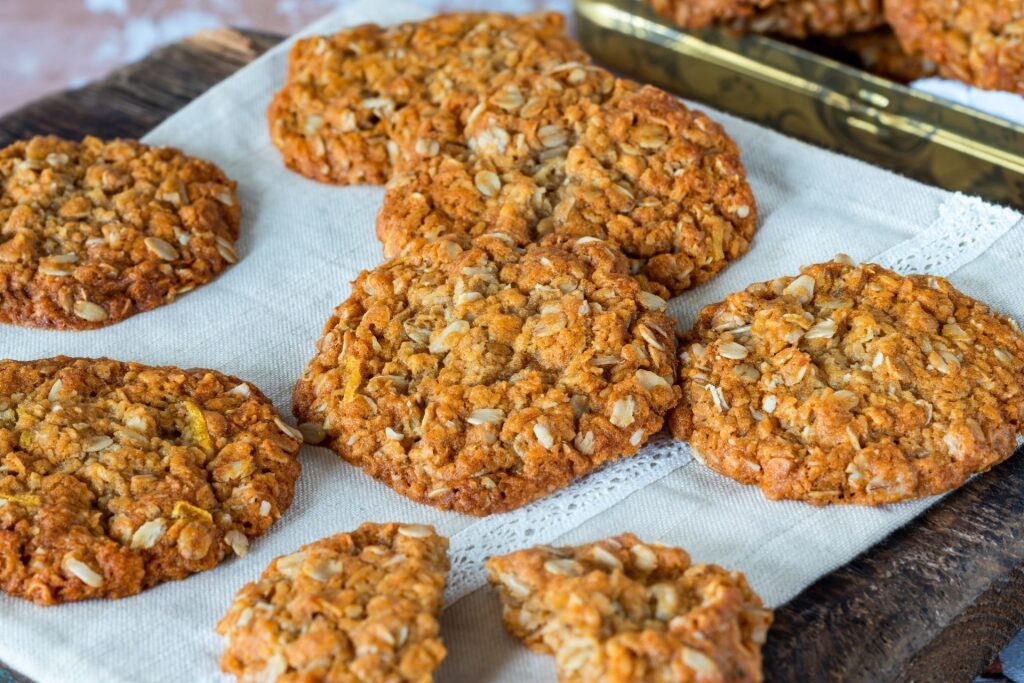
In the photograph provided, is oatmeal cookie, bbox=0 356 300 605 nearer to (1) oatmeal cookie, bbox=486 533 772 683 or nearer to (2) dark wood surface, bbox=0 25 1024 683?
(2) dark wood surface, bbox=0 25 1024 683

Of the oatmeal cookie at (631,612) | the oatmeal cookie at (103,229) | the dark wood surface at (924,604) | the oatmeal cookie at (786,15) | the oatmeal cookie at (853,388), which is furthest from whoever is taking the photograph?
the oatmeal cookie at (786,15)

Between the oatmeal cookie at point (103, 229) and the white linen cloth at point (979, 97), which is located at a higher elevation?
the white linen cloth at point (979, 97)

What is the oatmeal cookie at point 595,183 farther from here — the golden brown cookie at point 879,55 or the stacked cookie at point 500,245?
the golden brown cookie at point 879,55

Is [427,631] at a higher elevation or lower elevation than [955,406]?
lower

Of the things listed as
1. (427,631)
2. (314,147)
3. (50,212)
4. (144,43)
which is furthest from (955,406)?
(144,43)

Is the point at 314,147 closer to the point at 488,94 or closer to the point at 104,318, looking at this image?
the point at 488,94

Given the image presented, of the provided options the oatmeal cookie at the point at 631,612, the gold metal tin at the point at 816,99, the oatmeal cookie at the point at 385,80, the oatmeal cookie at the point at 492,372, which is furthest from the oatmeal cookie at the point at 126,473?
the gold metal tin at the point at 816,99
